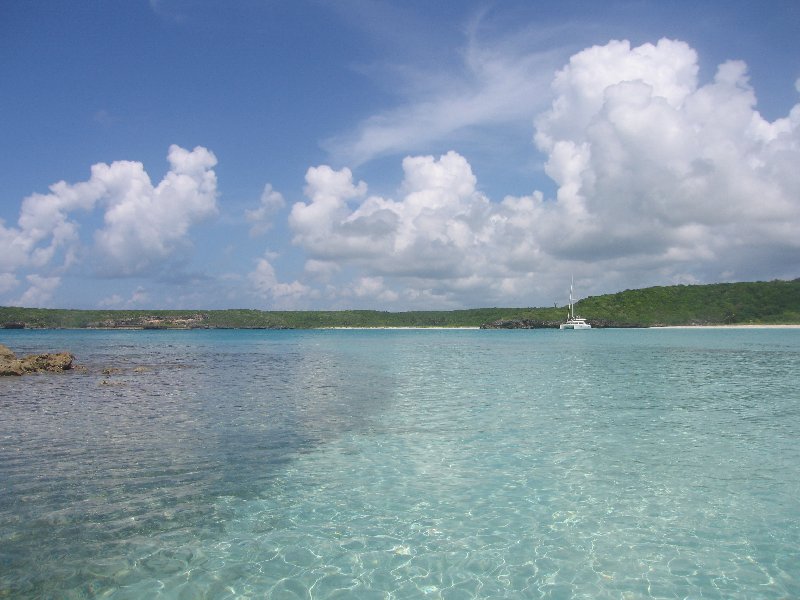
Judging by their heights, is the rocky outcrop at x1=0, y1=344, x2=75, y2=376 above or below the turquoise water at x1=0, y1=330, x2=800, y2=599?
above

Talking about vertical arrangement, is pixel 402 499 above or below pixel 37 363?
below

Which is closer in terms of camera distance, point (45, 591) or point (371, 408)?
point (45, 591)

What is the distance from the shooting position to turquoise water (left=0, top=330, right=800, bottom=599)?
1044 centimetres

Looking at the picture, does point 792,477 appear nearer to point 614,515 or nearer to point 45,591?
point 614,515

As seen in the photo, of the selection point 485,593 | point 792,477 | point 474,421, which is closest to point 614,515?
point 485,593

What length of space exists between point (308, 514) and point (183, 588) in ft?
13.4

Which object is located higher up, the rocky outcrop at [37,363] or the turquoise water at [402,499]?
the rocky outcrop at [37,363]

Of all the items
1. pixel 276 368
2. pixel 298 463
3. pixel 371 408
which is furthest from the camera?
pixel 276 368

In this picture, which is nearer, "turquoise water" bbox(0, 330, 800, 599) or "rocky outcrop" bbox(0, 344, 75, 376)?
"turquoise water" bbox(0, 330, 800, 599)

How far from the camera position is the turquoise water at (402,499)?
10.4m

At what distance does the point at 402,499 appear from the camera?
14.8 metres

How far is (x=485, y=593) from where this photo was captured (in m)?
9.95

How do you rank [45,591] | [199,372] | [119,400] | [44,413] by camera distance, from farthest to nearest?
1. [199,372]
2. [119,400]
3. [44,413]
4. [45,591]

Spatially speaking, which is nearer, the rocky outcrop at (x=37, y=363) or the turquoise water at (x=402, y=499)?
the turquoise water at (x=402, y=499)
